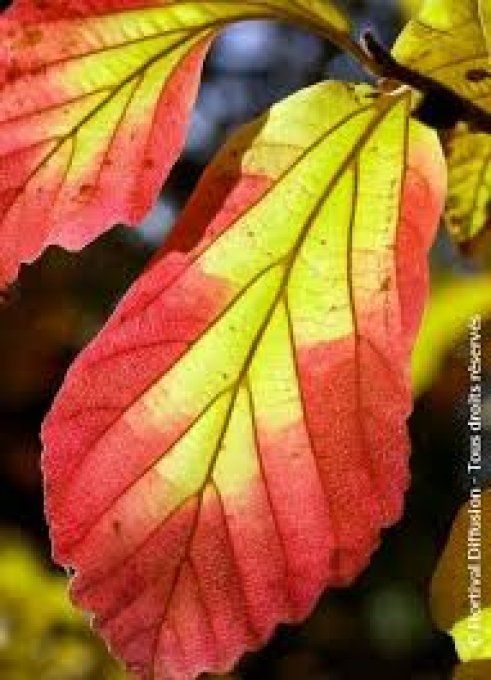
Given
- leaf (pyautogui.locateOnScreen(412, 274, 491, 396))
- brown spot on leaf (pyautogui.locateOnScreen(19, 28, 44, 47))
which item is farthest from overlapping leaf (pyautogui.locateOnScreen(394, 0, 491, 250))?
leaf (pyautogui.locateOnScreen(412, 274, 491, 396))

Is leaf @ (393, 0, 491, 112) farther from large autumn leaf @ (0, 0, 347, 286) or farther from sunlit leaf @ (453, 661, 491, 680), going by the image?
sunlit leaf @ (453, 661, 491, 680)

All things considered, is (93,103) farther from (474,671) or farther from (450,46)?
(474,671)

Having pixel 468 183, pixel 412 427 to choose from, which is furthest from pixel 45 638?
pixel 468 183

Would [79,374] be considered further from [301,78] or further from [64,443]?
[301,78]

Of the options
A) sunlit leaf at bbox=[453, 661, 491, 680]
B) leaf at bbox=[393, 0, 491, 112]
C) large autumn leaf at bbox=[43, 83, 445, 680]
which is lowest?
sunlit leaf at bbox=[453, 661, 491, 680]

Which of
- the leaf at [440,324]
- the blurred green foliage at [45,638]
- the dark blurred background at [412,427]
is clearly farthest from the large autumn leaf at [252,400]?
the dark blurred background at [412,427]

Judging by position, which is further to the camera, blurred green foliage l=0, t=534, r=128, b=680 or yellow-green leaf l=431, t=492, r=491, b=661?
blurred green foliage l=0, t=534, r=128, b=680
